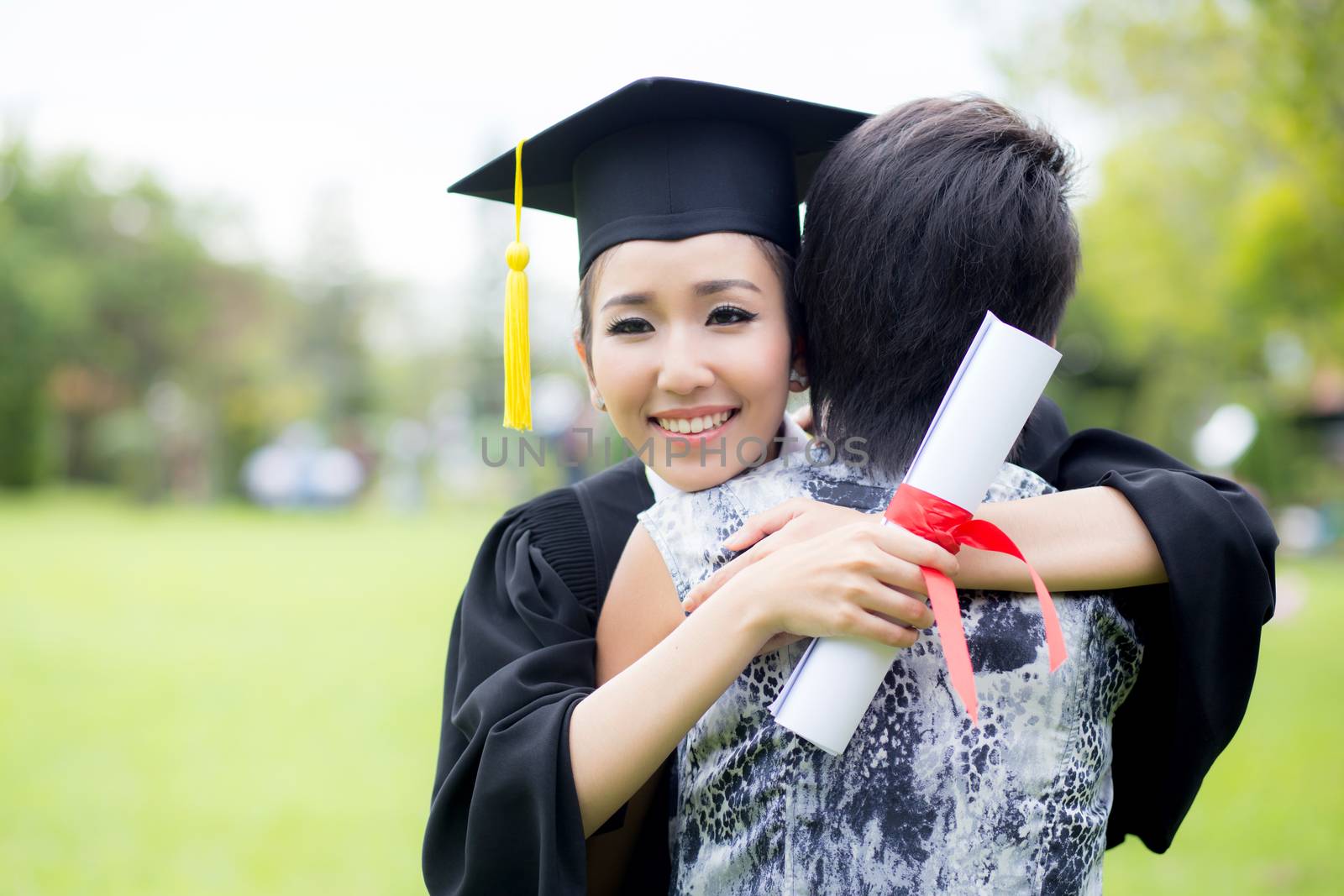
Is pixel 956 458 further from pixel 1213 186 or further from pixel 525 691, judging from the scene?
pixel 1213 186

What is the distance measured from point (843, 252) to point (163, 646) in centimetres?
855

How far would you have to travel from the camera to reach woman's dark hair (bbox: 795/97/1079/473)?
137 cm

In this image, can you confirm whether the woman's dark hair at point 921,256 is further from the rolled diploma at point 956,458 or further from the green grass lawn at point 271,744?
the green grass lawn at point 271,744

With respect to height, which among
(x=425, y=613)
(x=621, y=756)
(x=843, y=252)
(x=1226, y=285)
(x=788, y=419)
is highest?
(x=843, y=252)

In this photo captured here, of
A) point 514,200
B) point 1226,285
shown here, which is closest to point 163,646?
point 514,200

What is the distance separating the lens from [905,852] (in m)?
1.31

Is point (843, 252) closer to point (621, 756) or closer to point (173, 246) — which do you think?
point (621, 756)

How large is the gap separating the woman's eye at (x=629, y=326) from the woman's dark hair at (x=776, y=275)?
0.32 ft

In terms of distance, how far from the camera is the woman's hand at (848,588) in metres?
1.20

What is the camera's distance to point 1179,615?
1372 mm

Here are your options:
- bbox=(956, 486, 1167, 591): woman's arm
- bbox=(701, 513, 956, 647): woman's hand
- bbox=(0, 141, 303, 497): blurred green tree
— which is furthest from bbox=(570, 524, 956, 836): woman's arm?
bbox=(0, 141, 303, 497): blurred green tree

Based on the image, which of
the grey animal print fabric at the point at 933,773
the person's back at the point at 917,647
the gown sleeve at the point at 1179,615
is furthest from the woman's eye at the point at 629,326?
the gown sleeve at the point at 1179,615

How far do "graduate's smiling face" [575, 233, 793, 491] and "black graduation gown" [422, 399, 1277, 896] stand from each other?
0.20m

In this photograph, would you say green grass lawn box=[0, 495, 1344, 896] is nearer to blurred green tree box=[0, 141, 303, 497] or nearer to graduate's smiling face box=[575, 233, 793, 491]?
graduate's smiling face box=[575, 233, 793, 491]
